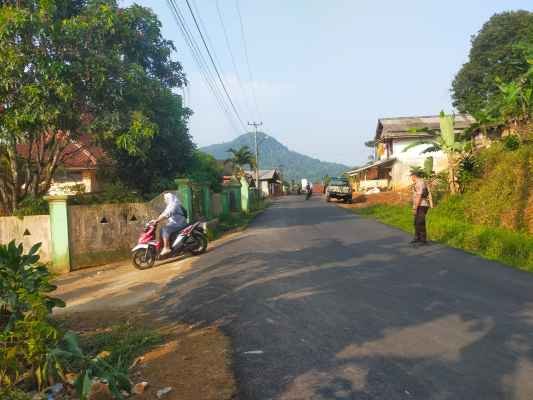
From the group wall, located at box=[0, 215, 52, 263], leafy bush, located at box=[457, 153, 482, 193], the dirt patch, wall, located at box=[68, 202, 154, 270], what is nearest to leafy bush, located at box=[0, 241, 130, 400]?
the dirt patch

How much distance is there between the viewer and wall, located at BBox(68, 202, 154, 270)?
448 inches

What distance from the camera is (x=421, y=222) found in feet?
36.0

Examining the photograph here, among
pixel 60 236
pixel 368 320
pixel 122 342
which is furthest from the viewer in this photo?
pixel 60 236

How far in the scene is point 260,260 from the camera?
919 cm

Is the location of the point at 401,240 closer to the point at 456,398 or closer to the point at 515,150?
the point at 515,150

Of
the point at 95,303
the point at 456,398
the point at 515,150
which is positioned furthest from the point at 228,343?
the point at 515,150

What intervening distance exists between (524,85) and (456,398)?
47.1 ft

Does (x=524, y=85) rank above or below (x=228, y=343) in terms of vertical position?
above

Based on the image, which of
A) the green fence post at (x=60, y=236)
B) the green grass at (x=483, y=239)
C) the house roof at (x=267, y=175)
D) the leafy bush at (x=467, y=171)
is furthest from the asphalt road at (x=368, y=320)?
the house roof at (x=267, y=175)

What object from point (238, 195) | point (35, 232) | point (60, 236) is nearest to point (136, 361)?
point (60, 236)

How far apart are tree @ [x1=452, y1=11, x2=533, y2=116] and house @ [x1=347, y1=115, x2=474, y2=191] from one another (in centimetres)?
272

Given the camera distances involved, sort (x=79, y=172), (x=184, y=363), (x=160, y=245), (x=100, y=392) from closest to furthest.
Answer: (x=100, y=392) < (x=184, y=363) < (x=160, y=245) < (x=79, y=172)

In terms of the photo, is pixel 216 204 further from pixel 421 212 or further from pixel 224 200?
pixel 421 212

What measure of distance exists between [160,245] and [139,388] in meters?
7.29
